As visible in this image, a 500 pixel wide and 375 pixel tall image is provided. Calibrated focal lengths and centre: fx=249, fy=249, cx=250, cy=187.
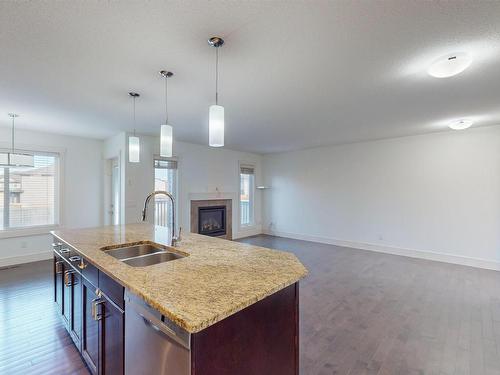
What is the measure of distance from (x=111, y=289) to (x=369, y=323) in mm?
Result: 2438

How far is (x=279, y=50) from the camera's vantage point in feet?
6.41

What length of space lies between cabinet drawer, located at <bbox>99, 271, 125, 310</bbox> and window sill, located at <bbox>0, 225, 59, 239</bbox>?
4287 millimetres

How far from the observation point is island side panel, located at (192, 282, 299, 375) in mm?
998

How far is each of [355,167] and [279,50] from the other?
4489mm

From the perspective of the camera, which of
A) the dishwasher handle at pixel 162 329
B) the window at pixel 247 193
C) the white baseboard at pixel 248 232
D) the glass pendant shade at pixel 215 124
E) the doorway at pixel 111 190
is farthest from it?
the window at pixel 247 193

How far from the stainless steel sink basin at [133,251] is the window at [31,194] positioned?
12.4ft

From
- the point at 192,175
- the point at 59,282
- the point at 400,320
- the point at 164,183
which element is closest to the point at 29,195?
the point at 164,183

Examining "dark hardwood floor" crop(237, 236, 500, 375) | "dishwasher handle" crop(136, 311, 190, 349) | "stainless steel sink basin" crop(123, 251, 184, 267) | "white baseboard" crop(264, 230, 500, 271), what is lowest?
"dark hardwood floor" crop(237, 236, 500, 375)

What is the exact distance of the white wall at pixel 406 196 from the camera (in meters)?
4.35

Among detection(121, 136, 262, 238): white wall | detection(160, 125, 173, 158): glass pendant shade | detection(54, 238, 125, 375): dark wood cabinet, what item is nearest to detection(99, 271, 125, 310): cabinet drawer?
detection(54, 238, 125, 375): dark wood cabinet

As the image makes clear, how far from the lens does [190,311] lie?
972 millimetres

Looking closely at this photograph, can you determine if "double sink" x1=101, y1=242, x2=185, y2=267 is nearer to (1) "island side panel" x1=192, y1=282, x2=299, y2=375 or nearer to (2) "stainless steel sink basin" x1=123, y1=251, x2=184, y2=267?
(2) "stainless steel sink basin" x1=123, y1=251, x2=184, y2=267

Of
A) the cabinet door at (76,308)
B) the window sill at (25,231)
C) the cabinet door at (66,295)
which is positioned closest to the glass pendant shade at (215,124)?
the cabinet door at (76,308)

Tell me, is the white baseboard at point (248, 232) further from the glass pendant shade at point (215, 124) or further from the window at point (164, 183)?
the glass pendant shade at point (215, 124)
